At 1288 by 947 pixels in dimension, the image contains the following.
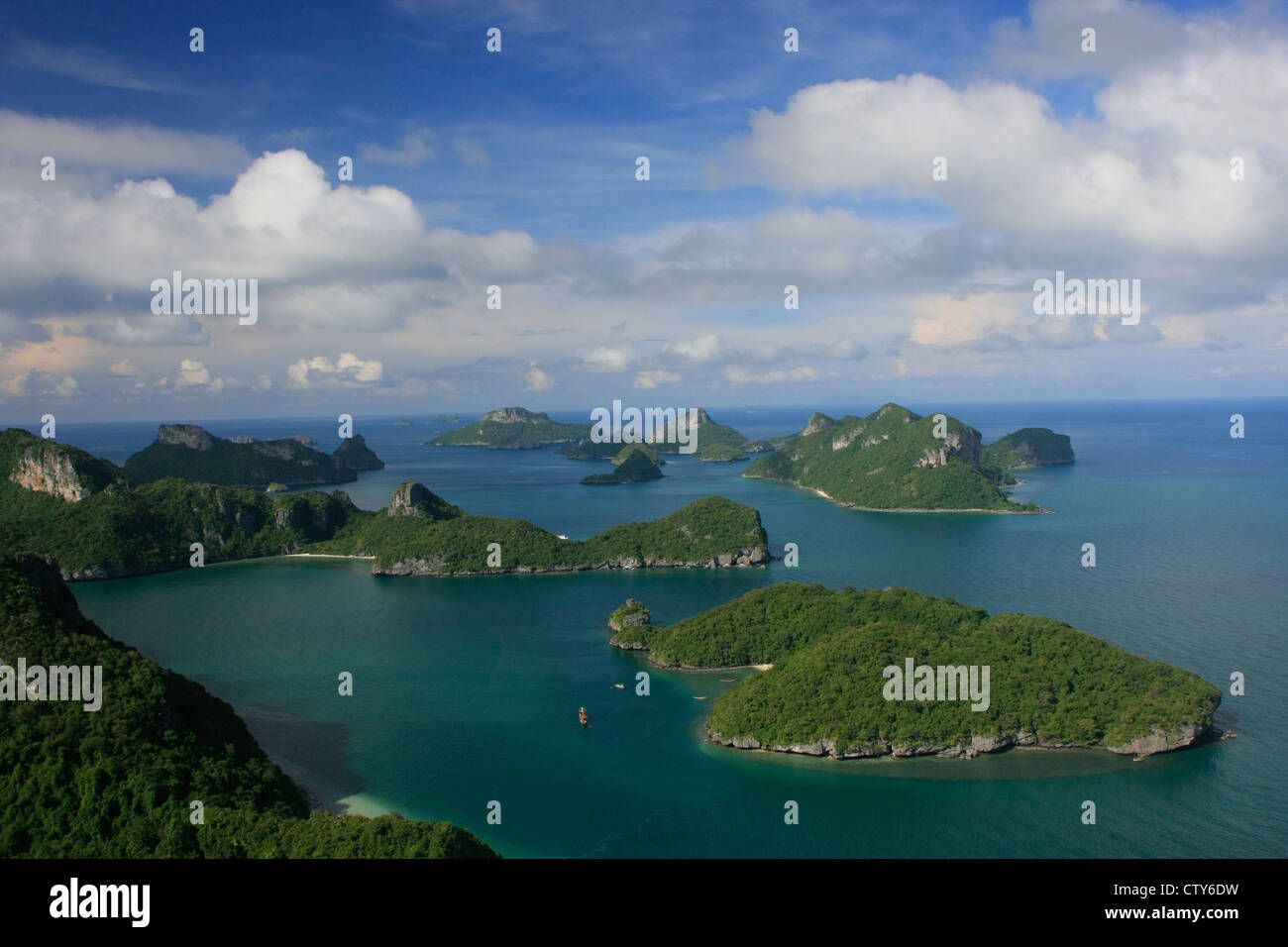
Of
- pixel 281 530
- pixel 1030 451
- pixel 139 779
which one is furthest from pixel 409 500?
pixel 1030 451

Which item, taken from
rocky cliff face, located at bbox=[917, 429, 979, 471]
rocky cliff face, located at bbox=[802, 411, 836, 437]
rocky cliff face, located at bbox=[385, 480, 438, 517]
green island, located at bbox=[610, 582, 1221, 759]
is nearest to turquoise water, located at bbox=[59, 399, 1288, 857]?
green island, located at bbox=[610, 582, 1221, 759]

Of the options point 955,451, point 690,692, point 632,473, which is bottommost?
point 690,692

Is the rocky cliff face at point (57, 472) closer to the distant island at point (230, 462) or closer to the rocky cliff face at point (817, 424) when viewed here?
the distant island at point (230, 462)

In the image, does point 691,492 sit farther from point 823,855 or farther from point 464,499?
point 823,855

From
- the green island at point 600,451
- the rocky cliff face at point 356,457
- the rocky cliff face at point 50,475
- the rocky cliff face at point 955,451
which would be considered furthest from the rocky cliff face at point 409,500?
the green island at point 600,451

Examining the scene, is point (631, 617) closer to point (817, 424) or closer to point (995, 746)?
point (995, 746)

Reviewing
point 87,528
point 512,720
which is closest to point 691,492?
point 87,528
